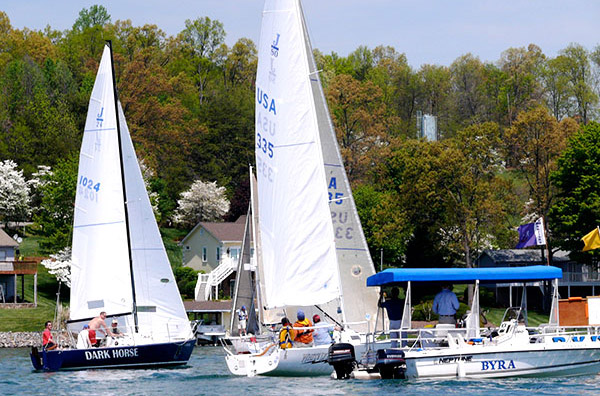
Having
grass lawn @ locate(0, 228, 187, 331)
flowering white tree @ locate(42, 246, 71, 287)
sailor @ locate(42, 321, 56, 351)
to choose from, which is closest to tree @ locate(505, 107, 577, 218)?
flowering white tree @ locate(42, 246, 71, 287)

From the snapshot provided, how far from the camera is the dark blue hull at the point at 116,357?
131ft

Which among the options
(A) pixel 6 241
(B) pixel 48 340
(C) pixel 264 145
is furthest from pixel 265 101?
(A) pixel 6 241

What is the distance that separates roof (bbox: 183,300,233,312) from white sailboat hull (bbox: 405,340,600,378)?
150 ft

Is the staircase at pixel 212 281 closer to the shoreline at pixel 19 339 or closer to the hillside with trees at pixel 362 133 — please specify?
the hillside with trees at pixel 362 133

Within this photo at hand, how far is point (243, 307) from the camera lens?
2013 inches

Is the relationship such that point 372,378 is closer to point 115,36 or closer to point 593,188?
point 593,188

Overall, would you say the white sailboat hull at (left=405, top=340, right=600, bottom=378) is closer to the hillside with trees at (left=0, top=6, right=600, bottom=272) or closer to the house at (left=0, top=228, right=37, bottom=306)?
the hillside with trees at (left=0, top=6, right=600, bottom=272)

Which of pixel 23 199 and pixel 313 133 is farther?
pixel 23 199

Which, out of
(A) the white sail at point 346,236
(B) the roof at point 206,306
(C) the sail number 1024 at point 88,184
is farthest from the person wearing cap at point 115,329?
(B) the roof at point 206,306

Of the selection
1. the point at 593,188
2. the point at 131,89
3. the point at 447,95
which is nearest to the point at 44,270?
the point at 131,89

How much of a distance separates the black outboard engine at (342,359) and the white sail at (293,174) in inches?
105

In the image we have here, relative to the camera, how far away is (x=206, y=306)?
251ft

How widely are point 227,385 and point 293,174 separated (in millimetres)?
6792

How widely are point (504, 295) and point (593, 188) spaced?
34.6 feet
